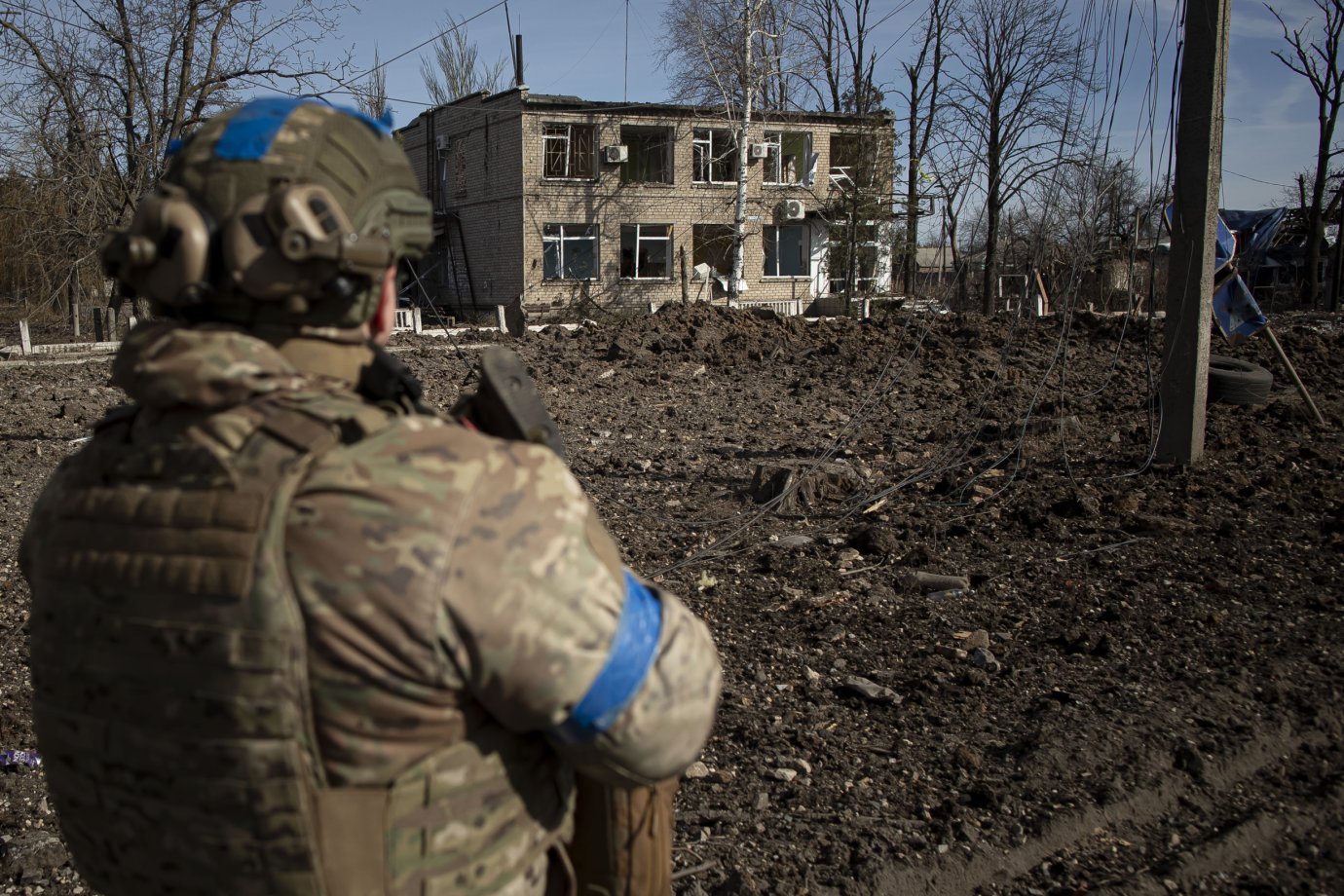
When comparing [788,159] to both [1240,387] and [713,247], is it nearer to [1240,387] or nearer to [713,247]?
[713,247]

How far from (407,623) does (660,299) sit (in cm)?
3262

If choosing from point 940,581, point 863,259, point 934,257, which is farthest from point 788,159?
point 940,581

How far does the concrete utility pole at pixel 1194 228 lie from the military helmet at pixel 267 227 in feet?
21.9

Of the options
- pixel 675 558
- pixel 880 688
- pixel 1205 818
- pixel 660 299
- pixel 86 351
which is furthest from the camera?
pixel 660 299

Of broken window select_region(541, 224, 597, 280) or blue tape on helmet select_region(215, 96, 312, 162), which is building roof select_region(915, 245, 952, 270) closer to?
blue tape on helmet select_region(215, 96, 312, 162)

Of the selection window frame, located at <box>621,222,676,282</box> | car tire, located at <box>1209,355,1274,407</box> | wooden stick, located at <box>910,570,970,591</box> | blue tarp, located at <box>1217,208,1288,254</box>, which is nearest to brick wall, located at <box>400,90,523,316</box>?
window frame, located at <box>621,222,676,282</box>

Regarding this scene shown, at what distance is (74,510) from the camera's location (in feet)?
4.39

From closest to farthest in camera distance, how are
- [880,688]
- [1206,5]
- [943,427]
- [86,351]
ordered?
[880,688] → [1206,5] → [943,427] → [86,351]

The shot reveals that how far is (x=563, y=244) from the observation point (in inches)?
1289

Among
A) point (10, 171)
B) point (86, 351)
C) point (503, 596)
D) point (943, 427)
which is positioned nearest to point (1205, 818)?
point (503, 596)

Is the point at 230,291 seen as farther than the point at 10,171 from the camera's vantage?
No

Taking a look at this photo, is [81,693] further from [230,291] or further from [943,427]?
[943,427]

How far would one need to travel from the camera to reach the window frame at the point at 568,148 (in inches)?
1260

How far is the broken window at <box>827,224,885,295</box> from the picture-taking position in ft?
108
